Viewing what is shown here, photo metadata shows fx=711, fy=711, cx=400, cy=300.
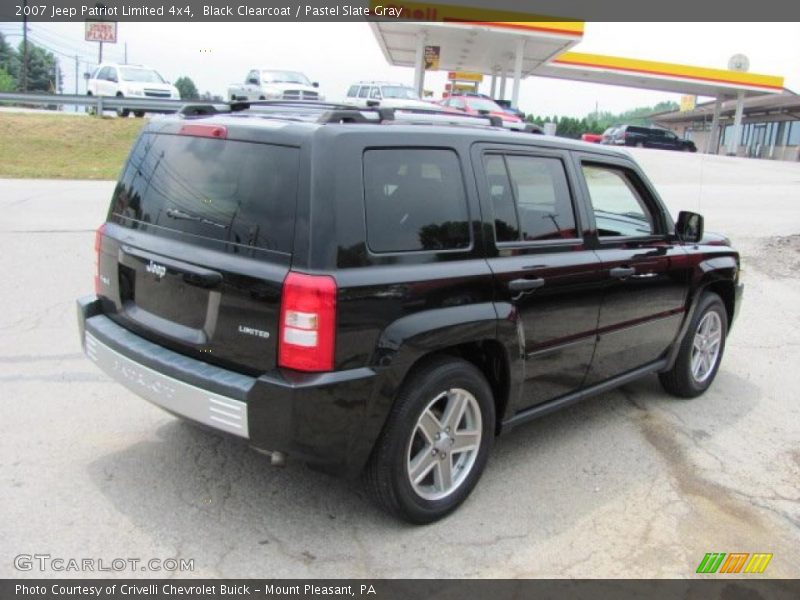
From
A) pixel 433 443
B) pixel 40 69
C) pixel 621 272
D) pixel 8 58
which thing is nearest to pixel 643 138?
pixel 621 272

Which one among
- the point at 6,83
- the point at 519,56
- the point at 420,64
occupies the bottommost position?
the point at 6,83

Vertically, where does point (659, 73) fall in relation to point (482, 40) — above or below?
above

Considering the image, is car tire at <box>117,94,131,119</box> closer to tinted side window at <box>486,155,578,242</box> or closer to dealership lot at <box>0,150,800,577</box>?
dealership lot at <box>0,150,800,577</box>

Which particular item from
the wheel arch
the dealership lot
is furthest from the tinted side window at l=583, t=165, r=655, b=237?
the dealership lot

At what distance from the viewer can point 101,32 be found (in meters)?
39.2

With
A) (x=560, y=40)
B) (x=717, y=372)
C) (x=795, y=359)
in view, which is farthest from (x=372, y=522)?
(x=560, y=40)

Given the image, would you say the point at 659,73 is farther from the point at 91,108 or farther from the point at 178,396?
the point at 178,396

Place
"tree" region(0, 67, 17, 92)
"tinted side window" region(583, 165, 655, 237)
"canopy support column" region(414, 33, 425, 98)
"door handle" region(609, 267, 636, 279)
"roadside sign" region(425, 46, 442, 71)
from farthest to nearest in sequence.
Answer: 1. "tree" region(0, 67, 17, 92)
2. "roadside sign" region(425, 46, 442, 71)
3. "canopy support column" region(414, 33, 425, 98)
4. "tinted side window" region(583, 165, 655, 237)
5. "door handle" region(609, 267, 636, 279)

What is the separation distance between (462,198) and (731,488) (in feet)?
7.48

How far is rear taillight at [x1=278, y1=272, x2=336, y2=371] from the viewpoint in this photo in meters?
2.87

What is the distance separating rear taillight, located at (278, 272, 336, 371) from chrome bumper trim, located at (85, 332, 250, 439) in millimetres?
330

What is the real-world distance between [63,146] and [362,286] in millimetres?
19677

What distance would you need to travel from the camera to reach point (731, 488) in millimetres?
4027
